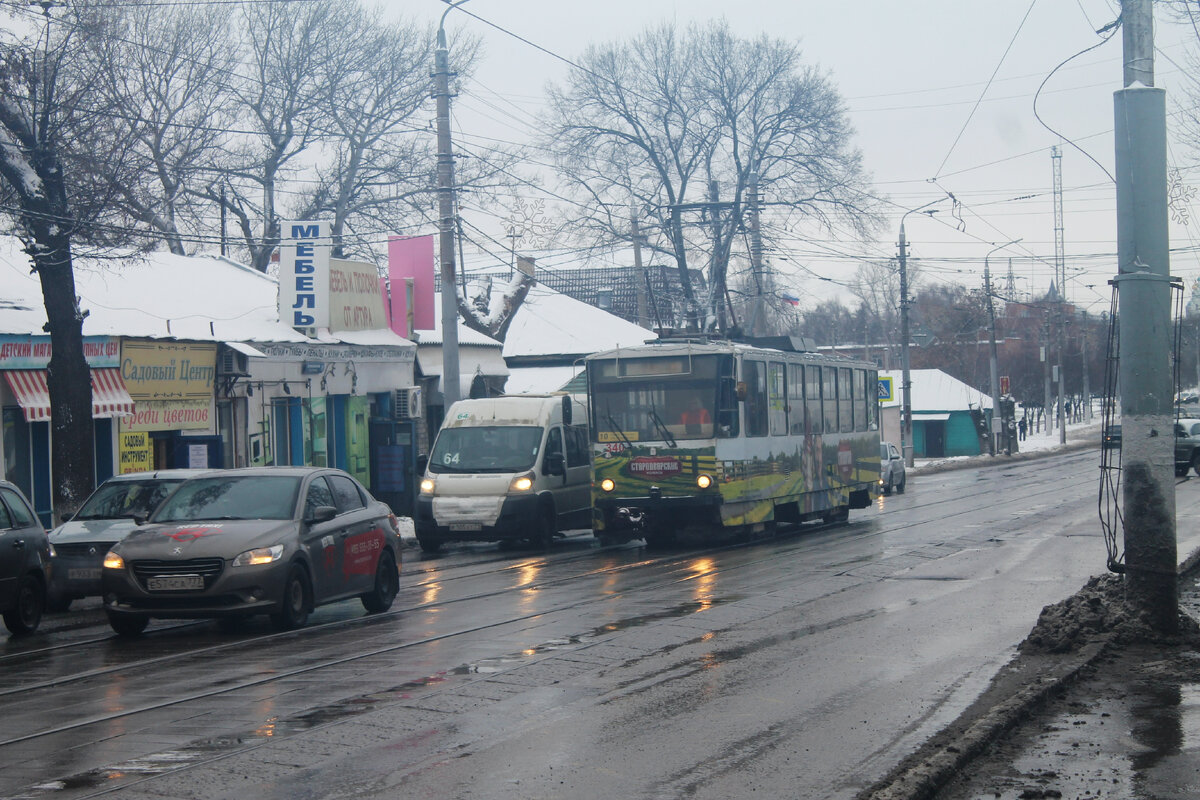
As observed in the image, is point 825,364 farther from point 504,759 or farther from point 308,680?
point 504,759

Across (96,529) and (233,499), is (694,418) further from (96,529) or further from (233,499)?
(96,529)

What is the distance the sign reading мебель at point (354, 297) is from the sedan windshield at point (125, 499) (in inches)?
530

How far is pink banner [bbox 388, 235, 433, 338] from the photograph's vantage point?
1259 inches

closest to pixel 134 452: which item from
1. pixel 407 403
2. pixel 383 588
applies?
pixel 407 403

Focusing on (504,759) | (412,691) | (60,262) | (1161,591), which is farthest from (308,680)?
(60,262)

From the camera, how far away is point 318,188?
4100cm

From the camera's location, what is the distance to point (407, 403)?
103 ft

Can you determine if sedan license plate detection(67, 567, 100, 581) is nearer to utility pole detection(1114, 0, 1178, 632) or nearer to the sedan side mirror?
the sedan side mirror

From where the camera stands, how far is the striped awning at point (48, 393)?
19.7 metres

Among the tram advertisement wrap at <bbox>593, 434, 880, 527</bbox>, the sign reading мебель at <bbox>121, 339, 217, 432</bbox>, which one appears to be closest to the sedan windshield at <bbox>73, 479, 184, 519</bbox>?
the tram advertisement wrap at <bbox>593, 434, 880, 527</bbox>

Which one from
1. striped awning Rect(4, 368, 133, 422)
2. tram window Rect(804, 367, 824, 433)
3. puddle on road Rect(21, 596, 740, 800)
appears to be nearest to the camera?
puddle on road Rect(21, 596, 740, 800)

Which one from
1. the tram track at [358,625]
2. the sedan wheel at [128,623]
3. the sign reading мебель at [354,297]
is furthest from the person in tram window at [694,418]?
the sign reading мебель at [354,297]

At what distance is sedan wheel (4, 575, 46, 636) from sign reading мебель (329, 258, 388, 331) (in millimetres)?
15755

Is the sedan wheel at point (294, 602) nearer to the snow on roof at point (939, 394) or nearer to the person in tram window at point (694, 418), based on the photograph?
the person in tram window at point (694, 418)
